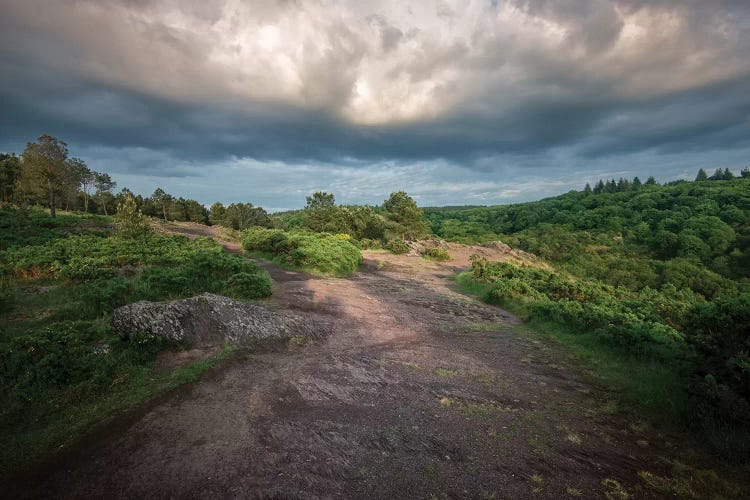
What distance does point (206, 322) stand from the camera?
28.0ft

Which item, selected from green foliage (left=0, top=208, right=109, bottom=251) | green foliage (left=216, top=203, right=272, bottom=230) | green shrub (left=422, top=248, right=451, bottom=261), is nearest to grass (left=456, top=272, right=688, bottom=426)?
green shrub (left=422, top=248, right=451, bottom=261)

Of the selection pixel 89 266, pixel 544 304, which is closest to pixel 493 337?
pixel 544 304

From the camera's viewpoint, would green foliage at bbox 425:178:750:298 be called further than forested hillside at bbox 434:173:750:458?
Yes

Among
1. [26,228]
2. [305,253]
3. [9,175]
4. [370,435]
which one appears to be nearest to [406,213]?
[305,253]

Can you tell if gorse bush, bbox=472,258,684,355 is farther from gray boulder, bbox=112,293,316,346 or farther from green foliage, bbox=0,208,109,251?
green foliage, bbox=0,208,109,251

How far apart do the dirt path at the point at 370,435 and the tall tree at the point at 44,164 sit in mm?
42270

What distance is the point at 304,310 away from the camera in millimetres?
11781

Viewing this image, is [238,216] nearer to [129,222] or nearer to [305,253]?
[129,222]

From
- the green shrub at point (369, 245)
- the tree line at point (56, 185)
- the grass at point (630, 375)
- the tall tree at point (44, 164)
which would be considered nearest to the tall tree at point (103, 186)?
the tree line at point (56, 185)

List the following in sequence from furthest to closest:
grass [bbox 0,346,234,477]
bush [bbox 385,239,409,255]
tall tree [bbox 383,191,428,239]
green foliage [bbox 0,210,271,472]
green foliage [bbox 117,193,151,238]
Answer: tall tree [bbox 383,191,428,239] < bush [bbox 385,239,409,255] < green foliage [bbox 117,193,151,238] < green foliage [bbox 0,210,271,472] < grass [bbox 0,346,234,477]

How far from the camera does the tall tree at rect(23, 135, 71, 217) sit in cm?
3328

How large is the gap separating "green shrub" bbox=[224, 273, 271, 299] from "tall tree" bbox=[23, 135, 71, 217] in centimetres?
3602

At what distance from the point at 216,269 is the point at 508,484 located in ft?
45.1

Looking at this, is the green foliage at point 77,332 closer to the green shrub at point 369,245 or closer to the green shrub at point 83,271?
the green shrub at point 83,271
